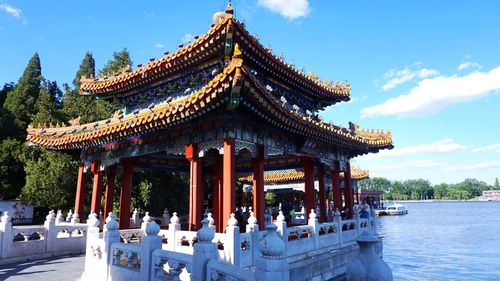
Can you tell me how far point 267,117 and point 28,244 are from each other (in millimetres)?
9370

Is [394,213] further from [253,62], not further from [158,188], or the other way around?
[253,62]

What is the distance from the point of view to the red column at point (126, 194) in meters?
13.5

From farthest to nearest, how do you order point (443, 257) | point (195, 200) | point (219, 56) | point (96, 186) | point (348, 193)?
point (443, 257)
point (348, 193)
point (96, 186)
point (219, 56)
point (195, 200)

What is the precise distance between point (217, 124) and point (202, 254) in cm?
481

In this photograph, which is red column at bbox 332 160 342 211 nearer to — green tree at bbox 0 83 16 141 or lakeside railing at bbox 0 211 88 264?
lakeside railing at bbox 0 211 88 264

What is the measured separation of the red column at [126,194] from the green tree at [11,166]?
20.3 metres

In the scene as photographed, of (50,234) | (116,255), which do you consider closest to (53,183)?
(50,234)

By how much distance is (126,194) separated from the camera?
1348 centimetres

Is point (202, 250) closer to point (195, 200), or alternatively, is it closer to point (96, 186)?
point (195, 200)

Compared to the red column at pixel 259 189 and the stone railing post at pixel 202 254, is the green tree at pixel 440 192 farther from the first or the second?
the stone railing post at pixel 202 254

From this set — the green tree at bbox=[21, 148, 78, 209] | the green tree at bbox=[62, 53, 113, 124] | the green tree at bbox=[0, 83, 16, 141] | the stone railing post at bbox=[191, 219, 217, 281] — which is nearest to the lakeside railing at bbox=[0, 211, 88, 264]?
the stone railing post at bbox=[191, 219, 217, 281]

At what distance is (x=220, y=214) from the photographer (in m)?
14.0

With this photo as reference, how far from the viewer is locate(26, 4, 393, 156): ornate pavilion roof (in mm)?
8588

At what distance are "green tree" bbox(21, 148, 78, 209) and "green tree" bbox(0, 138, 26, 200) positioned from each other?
7.01 m
